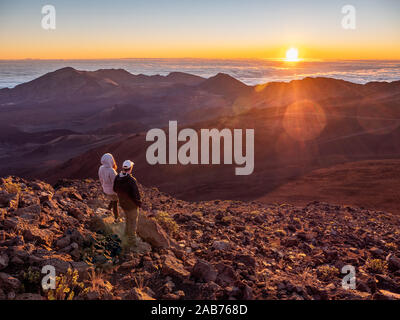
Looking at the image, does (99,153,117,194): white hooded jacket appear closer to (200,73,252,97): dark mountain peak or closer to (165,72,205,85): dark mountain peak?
(200,73,252,97): dark mountain peak

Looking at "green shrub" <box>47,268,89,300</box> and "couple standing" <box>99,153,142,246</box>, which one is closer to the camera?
"green shrub" <box>47,268,89,300</box>

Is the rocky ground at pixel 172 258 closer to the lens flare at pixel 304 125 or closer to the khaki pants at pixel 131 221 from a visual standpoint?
the khaki pants at pixel 131 221

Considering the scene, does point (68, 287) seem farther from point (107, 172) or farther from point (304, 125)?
point (304, 125)

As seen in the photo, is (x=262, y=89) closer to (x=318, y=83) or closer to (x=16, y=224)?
(x=318, y=83)

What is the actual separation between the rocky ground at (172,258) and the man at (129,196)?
25cm

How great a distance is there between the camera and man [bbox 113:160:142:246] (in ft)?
15.7

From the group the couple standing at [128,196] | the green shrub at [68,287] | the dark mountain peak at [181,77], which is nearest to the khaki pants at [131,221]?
the couple standing at [128,196]

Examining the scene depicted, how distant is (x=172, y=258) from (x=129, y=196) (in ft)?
4.01

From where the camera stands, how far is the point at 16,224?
4.17m

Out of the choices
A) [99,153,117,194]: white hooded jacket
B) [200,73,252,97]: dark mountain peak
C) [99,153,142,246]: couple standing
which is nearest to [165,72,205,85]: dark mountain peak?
[200,73,252,97]: dark mountain peak

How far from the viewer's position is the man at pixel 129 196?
4.78 metres

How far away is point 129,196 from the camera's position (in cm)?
482

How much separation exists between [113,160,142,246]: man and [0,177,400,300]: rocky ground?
245 mm

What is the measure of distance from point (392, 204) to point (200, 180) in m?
9.81
